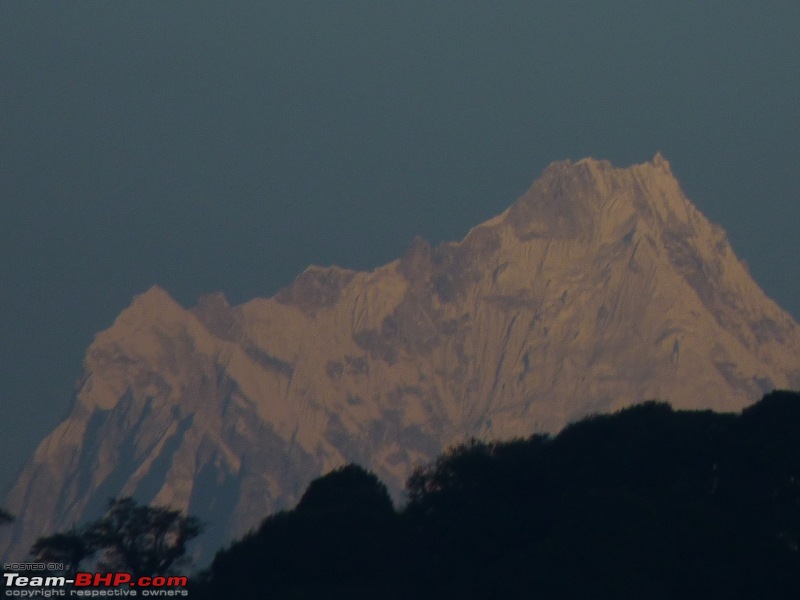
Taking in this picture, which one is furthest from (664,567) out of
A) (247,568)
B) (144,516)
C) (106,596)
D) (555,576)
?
(144,516)

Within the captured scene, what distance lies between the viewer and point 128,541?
8644 centimetres

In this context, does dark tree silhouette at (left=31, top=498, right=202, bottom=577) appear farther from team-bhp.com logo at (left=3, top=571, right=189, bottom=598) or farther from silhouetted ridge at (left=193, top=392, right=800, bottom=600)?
silhouetted ridge at (left=193, top=392, right=800, bottom=600)

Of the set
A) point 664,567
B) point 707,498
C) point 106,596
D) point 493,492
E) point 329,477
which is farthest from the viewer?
point 329,477

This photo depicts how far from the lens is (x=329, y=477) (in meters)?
83.8

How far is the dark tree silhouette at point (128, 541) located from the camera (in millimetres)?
85500

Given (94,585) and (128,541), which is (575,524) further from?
(128,541)

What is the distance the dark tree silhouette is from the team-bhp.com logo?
24.0 feet

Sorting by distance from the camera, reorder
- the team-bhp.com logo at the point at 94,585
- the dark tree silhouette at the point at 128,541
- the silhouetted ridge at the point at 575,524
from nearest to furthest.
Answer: the silhouetted ridge at the point at 575,524
the team-bhp.com logo at the point at 94,585
the dark tree silhouette at the point at 128,541

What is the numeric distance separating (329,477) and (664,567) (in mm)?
25122

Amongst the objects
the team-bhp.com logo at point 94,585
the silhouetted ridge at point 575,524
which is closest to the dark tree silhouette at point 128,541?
the team-bhp.com logo at point 94,585

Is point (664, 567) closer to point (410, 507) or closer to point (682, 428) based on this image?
point (682, 428)

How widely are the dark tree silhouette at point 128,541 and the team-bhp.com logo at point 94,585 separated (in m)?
7.32

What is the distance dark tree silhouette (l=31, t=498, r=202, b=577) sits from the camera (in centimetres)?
8550

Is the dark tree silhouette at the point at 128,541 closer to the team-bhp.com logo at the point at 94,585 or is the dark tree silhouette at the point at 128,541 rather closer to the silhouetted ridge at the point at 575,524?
the team-bhp.com logo at the point at 94,585
